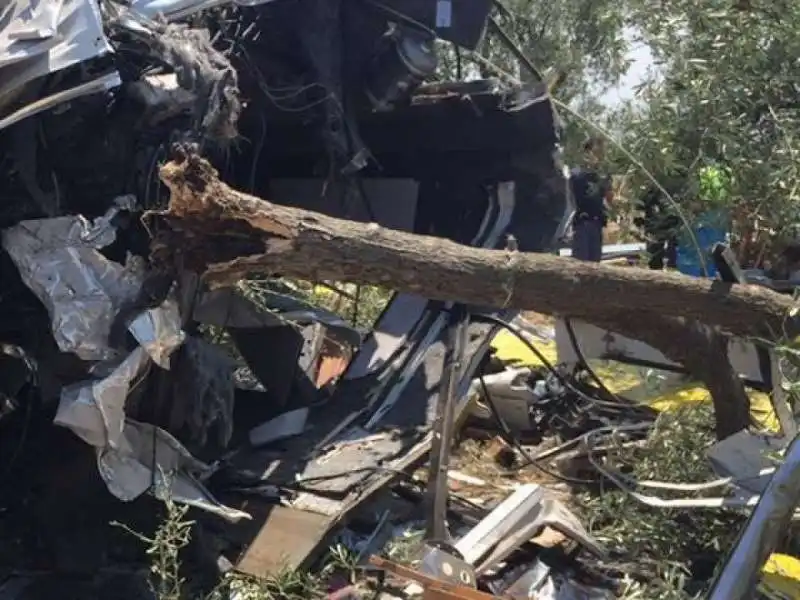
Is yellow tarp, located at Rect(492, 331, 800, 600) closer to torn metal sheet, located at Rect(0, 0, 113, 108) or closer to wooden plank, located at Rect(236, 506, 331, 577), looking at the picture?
wooden plank, located at Rect(236, 506, 331, 577)

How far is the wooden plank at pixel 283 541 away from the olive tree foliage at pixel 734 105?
2654mm

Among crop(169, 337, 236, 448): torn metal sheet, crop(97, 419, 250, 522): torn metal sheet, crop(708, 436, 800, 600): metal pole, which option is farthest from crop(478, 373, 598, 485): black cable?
crop(708, 436, 800, 600): metal pole

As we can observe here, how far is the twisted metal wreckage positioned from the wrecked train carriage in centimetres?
1

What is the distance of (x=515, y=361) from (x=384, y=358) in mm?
1639

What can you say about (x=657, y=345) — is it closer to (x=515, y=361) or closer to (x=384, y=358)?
(x=384, y=358)

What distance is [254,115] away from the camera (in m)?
6.50

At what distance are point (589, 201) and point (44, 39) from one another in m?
5.52

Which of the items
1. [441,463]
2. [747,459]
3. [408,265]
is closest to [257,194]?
[441,463]

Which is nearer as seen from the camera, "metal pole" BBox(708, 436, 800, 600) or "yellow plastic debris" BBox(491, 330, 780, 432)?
"metal pole" BBox(708, 436, 800, 600)

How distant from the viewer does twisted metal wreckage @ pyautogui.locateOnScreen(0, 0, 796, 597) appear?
4.34m

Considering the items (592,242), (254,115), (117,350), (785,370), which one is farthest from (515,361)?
(117,350)

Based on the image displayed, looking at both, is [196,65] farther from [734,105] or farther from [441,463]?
[734,105]

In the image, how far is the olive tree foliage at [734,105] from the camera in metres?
5.36

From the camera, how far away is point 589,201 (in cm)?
886
